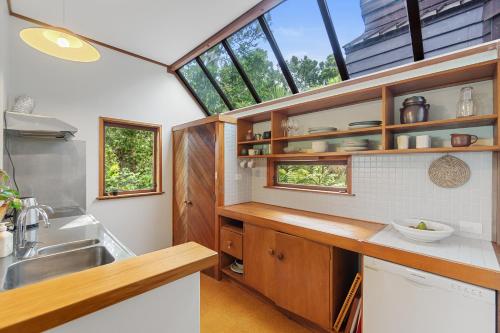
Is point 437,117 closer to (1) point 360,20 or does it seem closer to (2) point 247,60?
(1) point 360,20

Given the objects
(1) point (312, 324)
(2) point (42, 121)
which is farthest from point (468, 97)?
(2) point (42, 121)

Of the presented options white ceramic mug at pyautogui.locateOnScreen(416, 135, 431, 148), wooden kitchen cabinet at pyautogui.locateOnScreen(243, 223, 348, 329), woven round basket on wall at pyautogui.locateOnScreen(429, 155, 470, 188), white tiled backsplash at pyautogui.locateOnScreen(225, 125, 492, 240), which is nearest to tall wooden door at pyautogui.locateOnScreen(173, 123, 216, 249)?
wooden kitchen cabinet at pyautogui.locateOnScreen(243, 223, 348, 329)

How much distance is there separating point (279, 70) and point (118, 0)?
1828mm

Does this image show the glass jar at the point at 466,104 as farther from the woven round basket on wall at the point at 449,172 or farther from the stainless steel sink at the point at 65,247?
the stainless steel sink at the point at 65,247

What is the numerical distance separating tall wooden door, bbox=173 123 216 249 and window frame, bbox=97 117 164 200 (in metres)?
0.24

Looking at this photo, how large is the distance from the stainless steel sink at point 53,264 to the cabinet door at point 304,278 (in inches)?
56.3

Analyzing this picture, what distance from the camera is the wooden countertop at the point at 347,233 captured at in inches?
49.8

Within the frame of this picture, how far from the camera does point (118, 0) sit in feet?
7.40

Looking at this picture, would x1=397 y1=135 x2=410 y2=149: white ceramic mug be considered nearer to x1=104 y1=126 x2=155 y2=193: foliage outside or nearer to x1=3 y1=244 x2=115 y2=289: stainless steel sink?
x1=3 y1=244 x2=115 y2=289: stainless steel sink

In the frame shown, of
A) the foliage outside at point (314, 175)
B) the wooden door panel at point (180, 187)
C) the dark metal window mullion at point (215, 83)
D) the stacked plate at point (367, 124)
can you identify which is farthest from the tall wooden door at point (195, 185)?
the stacked plate at point (367, 124)

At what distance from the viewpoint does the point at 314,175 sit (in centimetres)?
277

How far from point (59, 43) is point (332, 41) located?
7.28ft

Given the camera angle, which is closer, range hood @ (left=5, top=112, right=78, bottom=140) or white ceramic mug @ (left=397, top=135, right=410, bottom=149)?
white ceramic mug @ (left=397, top=135, right=410, bottom=149)

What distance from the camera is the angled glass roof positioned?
178 centimetres
